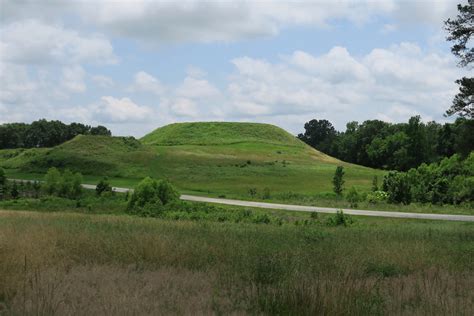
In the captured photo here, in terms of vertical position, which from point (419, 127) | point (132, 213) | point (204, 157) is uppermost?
point (419, 127)

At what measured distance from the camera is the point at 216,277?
7.88m

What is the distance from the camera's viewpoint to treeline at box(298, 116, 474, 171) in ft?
399

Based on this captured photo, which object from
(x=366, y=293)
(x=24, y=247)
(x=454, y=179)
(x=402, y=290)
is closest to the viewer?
(x=366, y=293)

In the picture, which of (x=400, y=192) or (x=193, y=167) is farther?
(x=193, y=167)

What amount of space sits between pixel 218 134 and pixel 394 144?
180 feet

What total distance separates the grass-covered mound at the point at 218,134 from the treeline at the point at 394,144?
14447 millimetres

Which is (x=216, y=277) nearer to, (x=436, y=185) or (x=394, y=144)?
(x=436, y=185)

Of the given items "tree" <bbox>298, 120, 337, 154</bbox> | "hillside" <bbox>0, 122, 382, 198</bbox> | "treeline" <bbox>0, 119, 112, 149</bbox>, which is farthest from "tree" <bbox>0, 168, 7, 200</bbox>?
"tree" <bbox>298, 120, 337, 154</bbox>

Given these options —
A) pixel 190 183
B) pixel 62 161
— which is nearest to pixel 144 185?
pixel 190 183

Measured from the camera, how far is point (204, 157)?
101 m

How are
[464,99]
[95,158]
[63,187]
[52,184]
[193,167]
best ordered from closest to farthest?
[464,99]
[63,187]
[52,184]
[193,167]
[95,158]

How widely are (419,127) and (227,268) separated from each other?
4863 inches

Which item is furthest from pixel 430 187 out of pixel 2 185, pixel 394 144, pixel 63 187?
pixel 394 144

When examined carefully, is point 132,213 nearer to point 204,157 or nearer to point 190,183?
point 190,183
